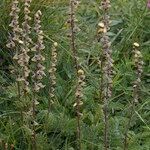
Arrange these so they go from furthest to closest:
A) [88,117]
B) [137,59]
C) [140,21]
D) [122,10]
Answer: [122,10] < [140,21] < [88,117] < [137,59]

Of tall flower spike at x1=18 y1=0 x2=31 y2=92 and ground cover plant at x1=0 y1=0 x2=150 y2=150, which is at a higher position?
tall flower spike at x1=18 y1=0 x2=31 y2=92

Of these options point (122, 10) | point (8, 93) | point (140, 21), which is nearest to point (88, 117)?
point (8, 93)

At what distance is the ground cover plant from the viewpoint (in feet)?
9.14

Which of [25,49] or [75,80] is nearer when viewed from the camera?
[25,49]

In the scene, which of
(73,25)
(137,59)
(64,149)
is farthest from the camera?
(64,149)

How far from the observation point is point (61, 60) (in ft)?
13.3

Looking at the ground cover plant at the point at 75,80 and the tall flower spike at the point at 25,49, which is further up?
the tall flower spike at the point at 25,49

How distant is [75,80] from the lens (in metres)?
3.76

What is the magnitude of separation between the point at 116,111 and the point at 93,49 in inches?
29.5

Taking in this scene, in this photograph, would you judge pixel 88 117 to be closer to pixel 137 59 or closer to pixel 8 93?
pixel 8 93

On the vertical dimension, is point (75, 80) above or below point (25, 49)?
below

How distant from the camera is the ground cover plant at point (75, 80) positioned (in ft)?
9.14

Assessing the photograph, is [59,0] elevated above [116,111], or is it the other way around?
[59,0]

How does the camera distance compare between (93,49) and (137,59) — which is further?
(93,49)
